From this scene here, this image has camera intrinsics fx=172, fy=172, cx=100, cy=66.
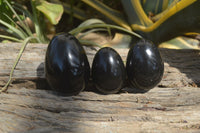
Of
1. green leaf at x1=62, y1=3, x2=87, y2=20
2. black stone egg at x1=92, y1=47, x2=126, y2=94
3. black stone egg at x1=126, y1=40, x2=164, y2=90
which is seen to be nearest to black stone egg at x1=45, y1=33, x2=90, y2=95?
black stone egg at x1=92, y1=47, x2=126, y2=94

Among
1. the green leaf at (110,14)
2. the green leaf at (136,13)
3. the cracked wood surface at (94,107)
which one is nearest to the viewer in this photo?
the cracked wood surface at (94,107)

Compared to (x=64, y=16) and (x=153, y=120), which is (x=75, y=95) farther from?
(x=64, y=16)

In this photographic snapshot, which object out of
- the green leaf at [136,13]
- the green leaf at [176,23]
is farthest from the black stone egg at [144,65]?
the green leaf at [136,13]

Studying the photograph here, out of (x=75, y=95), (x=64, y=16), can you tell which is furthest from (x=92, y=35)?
(x=75, y=95)

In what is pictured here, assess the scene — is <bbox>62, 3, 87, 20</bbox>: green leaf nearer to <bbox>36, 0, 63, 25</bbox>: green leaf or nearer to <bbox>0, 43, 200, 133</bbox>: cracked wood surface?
<bbox>36, 0, 63, 25</bbox>: green leaf

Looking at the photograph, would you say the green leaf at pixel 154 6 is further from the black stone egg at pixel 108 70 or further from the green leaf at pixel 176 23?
the black stone egg at pixel 108 70

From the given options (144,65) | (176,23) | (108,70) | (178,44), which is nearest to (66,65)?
(108,70)
